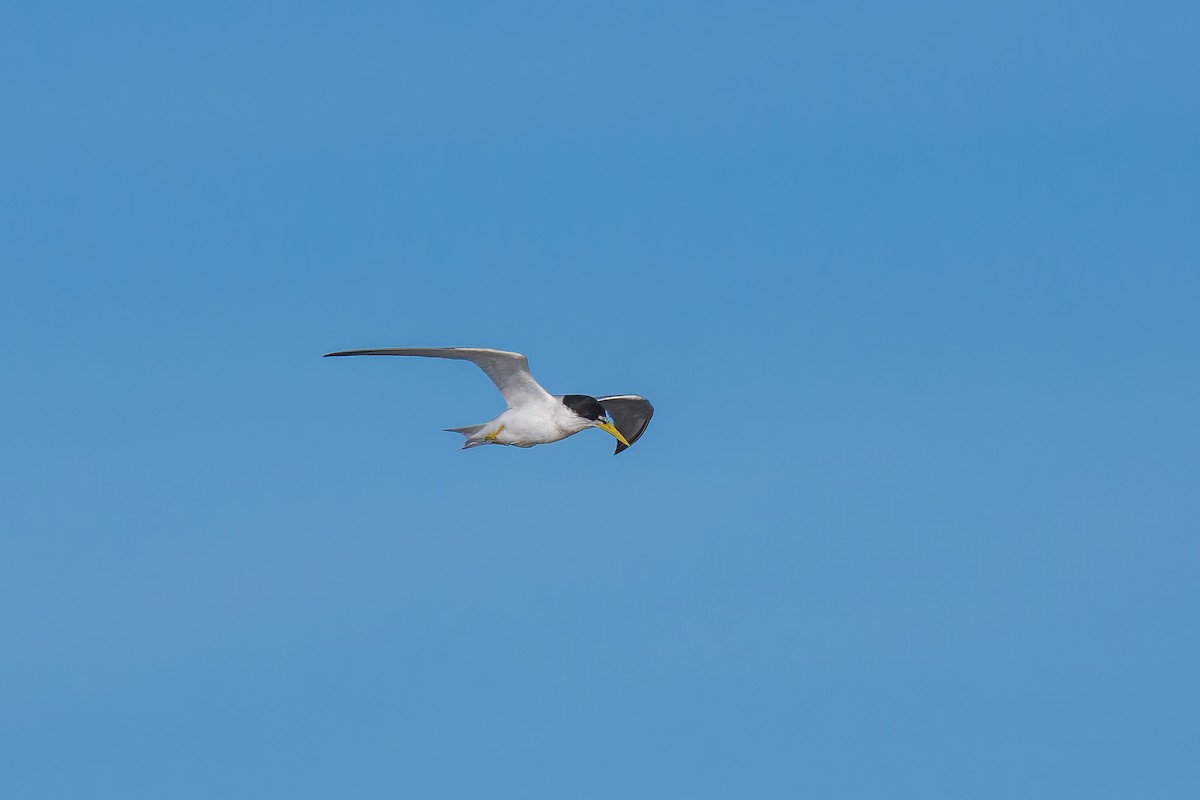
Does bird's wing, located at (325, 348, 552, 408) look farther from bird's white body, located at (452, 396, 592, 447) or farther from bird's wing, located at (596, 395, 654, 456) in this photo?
bird's wing, located at (596, 395, 654, 456)

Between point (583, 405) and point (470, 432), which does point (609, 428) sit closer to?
point (583, 405)

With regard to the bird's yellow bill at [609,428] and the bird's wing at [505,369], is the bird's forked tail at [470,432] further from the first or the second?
the bird's yellow bill at [609,428]

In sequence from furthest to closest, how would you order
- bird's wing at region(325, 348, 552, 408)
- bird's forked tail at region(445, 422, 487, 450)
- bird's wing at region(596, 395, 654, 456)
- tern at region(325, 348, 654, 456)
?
bird's wing at region(596, 395, 654, 456) < bird's forked tail at region(445, 422, 487, 450) < tern at region(325, 348, 654, 456) < bird's wing at region(325, 348, 552, 408)

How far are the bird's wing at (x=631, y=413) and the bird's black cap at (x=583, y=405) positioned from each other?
5.01 m

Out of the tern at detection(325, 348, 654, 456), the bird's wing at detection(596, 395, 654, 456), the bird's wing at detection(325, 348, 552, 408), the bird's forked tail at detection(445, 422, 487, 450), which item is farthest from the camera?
the bird's wing at detection(596, 395, 654, 456)

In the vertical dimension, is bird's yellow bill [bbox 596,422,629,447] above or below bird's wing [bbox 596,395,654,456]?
below

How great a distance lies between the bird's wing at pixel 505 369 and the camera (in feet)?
102

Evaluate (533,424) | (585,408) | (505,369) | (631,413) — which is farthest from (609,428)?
(631,413)

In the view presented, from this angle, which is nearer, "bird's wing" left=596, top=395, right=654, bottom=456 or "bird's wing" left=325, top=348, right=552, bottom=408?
"bird's wing" left=325, top=348, right=552, bottom=408

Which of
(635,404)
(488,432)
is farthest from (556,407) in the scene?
(635,404)

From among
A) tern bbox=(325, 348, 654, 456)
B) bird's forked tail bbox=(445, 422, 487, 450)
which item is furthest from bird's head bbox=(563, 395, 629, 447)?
bird's forked tail bbox=(445, 422, 487, 450)

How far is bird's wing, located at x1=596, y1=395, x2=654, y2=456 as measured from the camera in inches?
1516

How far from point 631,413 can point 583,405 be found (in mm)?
5640

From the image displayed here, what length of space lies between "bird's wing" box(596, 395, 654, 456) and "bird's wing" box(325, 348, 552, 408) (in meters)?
5.44
